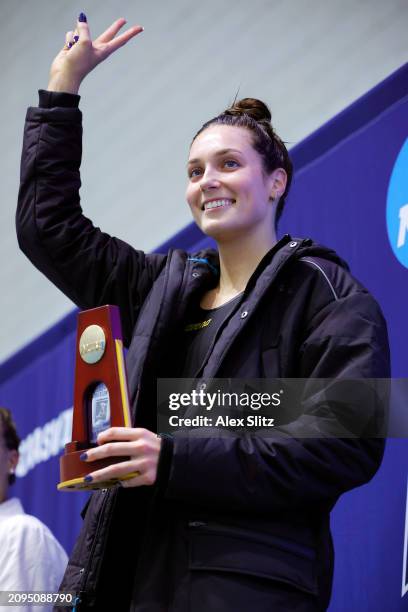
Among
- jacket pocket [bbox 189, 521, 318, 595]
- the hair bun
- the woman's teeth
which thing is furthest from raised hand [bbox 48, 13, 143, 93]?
jacket pocket [bbox 189, 521, 318, 595]

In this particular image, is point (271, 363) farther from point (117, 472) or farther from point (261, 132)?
point (261, 132)

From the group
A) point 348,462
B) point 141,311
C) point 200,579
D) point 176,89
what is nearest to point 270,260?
point 141,311

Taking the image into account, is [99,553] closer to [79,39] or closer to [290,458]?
[290,458]

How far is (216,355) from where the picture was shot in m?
1.34

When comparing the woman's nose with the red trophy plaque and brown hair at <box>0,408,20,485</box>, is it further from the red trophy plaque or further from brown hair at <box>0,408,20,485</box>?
brown hair at <box>0,408,20,485</box>

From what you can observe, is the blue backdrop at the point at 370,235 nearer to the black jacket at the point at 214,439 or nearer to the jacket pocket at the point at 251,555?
the black jacket at the point at 214,439

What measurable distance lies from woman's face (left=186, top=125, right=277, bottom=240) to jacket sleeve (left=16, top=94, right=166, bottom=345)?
0.17 metres

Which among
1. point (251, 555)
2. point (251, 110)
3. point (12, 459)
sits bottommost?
point (251, 555)

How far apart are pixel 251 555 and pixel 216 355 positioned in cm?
29

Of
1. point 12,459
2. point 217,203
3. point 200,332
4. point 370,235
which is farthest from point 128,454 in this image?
point 12,459

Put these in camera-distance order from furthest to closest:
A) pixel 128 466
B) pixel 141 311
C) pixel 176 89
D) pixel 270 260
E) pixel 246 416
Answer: pixel 176 89
pixel 141 311
pixel 270 260
pixel 246 416
pixel 128 466

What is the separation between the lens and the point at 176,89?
2.70m

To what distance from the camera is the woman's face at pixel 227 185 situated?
5.04ft

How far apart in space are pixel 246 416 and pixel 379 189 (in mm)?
873
